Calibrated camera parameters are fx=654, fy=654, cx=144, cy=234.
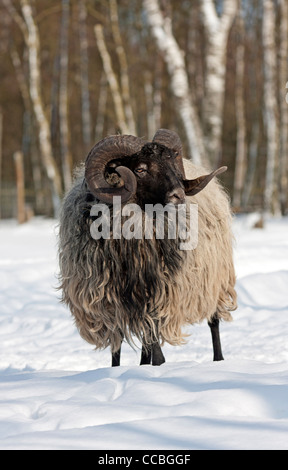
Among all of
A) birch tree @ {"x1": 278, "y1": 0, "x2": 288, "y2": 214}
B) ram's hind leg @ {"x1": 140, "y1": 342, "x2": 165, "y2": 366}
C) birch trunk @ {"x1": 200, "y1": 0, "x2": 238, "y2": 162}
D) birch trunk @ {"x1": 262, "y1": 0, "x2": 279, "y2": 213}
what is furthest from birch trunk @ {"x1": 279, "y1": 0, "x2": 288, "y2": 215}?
ram's hind leg @ {"x1": 140, "y1": 342, "x2": 165, "y2": 366}

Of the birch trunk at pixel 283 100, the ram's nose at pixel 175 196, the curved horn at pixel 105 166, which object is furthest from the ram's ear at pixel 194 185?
the birch trunk at pixel 283 100

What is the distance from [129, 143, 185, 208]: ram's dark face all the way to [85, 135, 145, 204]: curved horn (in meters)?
0.08

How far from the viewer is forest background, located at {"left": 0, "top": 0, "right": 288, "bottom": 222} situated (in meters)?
13.0

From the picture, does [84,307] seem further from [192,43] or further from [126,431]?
[192,43]

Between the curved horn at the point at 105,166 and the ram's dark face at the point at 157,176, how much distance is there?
0.27 feet

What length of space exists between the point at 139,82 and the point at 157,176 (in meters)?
26.0

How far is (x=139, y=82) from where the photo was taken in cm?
2970

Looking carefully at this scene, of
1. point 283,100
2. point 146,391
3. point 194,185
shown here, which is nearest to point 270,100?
point 283,100

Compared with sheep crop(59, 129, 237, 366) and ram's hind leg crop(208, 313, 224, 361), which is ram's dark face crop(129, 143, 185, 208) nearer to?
sheep crop(59, 129, 237, 366)

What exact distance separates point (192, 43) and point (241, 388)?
21589 mm

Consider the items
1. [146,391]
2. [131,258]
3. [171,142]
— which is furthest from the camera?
[171,142]

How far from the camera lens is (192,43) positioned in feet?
76.9

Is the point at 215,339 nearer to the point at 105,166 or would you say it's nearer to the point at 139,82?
the point at 105,166

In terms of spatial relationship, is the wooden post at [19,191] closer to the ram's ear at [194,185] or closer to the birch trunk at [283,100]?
the birch trunk at [283,100]
